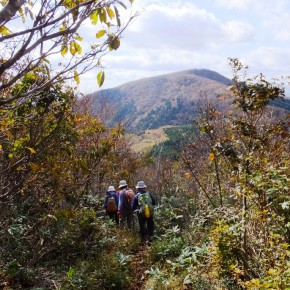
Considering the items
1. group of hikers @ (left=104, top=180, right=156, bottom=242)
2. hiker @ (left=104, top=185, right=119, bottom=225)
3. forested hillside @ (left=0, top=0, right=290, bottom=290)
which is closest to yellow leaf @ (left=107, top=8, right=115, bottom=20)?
forested hillside @ (left=0, top=0, right=290, bottom=290)

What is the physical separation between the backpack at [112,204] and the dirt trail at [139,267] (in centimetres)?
216

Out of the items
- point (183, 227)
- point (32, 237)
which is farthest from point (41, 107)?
point (183, 227)

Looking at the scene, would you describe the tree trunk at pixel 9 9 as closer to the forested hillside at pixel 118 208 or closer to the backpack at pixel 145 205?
the forested hillside at pixel 118 208

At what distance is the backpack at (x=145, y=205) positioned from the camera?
9.07 m

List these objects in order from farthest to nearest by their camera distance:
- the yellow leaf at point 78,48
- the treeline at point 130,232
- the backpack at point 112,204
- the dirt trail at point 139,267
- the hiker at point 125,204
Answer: the backpack at point 112,204 < the hiker at point 125,204 < the dirt trail at point 139,267 < the treeline at point 130,232 < the yellow leaf at point 78,48

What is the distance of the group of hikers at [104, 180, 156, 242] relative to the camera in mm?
9211

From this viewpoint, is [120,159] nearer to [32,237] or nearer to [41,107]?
[32,237]

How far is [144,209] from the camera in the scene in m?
9.09

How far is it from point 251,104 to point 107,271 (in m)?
4.31

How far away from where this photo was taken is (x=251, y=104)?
627cm

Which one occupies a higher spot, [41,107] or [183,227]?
[41,107]

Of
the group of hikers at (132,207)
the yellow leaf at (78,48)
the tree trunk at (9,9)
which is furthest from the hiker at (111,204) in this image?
the tree trunk at (9,9)

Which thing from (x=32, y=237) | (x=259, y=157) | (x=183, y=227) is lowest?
(x=183, y=227)

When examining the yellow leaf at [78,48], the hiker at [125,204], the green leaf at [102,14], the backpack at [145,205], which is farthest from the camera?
the hiker at [125,204]
